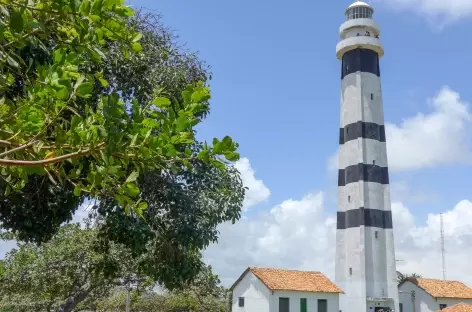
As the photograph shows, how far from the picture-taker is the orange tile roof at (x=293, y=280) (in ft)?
121

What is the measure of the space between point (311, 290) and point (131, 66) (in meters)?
29.8


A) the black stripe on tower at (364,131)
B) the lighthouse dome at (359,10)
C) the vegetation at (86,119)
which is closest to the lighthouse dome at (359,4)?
the lighthouse dome at (359,10)

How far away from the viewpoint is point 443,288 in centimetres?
4319

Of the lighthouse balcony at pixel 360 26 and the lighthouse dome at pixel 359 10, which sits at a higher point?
the lighthouse dome at pixel 359 10

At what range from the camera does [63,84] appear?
3049mm

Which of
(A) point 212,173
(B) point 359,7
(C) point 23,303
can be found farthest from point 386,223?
(A) point 212,173

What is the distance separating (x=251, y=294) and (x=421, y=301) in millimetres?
15199

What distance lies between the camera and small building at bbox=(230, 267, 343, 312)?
36.4m

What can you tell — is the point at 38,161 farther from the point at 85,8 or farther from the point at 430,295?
the point at 430,295

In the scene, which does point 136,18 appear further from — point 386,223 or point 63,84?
point 386,223

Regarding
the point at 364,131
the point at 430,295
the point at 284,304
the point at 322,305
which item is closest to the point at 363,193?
the point at 364,131

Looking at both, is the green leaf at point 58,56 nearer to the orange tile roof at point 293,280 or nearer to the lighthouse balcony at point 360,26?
the orange tile roof at point 293,280

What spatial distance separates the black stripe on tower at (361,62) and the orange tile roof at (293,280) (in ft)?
50.9

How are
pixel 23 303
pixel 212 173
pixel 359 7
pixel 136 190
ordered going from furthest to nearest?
pixel 359 7, pixel 23 303, pixel 212 173, pixel 136 190
